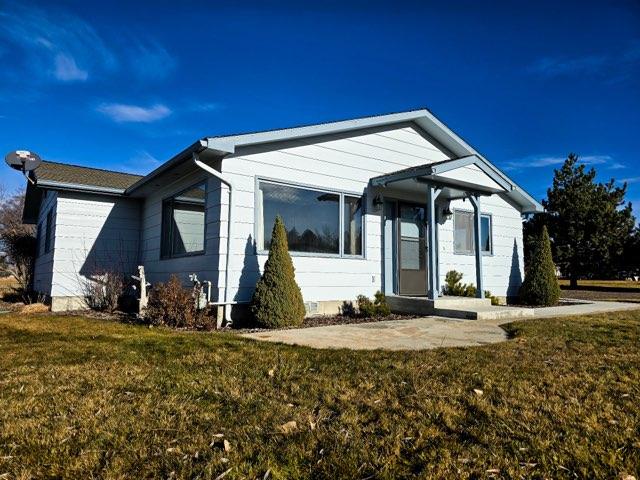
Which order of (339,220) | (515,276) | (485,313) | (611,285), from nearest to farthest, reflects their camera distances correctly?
(485,313)
(339,220)
(515,276)
(611,285)

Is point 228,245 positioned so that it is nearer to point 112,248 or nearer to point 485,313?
point 485,313

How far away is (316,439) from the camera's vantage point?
2402 millimetres

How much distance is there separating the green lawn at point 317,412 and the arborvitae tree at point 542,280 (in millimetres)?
6120

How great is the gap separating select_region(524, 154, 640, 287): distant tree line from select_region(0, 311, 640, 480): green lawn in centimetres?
2113

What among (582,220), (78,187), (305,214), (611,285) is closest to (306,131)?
(305,214)

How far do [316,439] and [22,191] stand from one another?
31.0 metres

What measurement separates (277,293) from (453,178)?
4.91m

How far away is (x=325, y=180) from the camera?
8484mm

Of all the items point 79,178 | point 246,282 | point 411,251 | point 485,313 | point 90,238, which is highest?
point 79,178

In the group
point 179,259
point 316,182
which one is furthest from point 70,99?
point 316,182

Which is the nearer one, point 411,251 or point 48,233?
point 411,251

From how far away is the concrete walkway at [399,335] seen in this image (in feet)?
17.0

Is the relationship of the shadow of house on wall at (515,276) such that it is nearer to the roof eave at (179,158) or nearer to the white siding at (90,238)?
the roof eave at (179,158)

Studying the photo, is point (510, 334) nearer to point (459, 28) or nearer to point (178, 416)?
point (178, 416)
